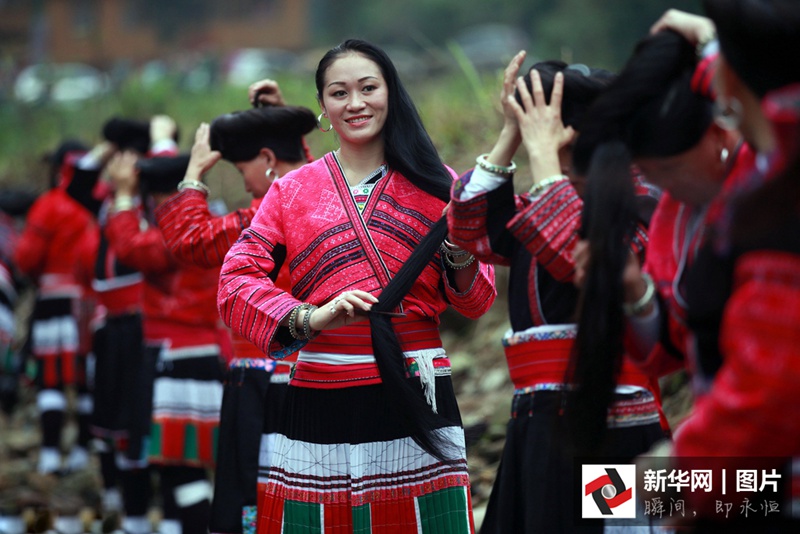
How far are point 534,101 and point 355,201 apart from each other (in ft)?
2.77

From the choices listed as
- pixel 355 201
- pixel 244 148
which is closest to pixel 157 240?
pixel 244 148

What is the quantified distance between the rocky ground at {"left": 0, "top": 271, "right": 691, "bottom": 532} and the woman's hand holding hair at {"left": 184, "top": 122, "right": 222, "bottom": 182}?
1.87m

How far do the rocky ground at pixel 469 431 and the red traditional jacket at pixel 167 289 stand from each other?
1.37 metres

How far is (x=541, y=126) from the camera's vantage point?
8.71ft

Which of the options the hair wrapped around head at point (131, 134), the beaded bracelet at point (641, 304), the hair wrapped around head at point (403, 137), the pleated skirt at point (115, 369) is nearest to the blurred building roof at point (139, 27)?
the pleated skirt at point (115, 369)

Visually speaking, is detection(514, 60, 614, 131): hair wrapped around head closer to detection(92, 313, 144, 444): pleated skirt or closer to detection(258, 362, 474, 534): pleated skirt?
detection(258, 362, 474, 534): pleated skirt

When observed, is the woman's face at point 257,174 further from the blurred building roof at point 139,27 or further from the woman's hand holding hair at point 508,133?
the blurred building roof at point 139,27

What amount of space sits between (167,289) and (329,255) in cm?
232

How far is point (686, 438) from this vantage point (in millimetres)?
2010

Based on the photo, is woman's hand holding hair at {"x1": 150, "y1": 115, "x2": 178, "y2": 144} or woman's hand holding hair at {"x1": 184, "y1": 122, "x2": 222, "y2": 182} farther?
woman's hand holding hair at {"x1": 150, "y1": 115, "x2": 178, "y2": 144}

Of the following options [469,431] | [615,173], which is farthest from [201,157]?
[615,173]

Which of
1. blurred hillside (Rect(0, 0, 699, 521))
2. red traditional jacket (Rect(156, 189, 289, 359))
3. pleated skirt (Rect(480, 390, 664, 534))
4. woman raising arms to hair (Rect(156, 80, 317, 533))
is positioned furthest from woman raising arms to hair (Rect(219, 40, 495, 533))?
blurred hillside (Rect(0, 0, 699, 521))

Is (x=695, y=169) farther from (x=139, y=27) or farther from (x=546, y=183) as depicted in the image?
(x=139, y=27)

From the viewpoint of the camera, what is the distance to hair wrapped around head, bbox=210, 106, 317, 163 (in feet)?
14.2
